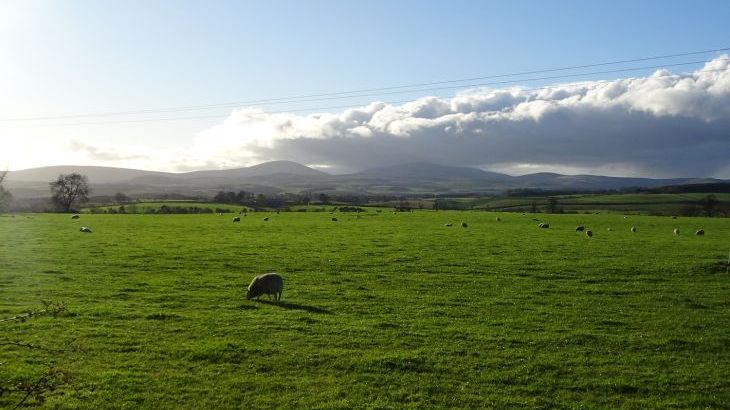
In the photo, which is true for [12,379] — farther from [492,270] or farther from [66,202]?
[66,202]

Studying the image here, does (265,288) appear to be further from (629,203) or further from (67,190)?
(629,203)

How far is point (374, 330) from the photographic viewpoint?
1798 centimetres

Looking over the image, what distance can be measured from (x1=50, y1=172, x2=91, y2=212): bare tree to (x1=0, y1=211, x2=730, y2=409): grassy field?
280ft

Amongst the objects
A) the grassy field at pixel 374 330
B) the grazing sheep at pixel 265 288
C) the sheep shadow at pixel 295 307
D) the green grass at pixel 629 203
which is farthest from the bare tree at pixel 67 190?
the sheep shadow at pixel 295 307

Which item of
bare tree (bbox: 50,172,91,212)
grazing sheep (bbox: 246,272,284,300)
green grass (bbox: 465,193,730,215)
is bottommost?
green grass (bbox: 465,193,730,215)

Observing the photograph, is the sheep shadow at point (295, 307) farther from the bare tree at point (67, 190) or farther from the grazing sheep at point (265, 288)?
the bare tree at point (67, 190)

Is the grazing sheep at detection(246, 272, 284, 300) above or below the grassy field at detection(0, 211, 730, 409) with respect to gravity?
above

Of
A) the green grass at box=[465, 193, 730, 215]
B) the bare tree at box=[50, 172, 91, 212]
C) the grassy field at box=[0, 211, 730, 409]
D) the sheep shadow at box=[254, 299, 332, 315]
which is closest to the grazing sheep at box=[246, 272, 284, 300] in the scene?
the grassy field at box=[0, 211, 730, 409]

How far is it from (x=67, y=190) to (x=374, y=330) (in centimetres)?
11153

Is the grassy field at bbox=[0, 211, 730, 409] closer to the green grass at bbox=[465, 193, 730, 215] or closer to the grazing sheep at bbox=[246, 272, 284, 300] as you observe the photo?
the grazing sheep at bbox=[246, 272, 284, 300]

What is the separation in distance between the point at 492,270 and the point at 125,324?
65.1ft

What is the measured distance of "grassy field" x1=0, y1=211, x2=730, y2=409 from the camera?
512 inches

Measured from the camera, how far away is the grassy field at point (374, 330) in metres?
13.0

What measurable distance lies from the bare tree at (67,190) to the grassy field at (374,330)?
8529cm
